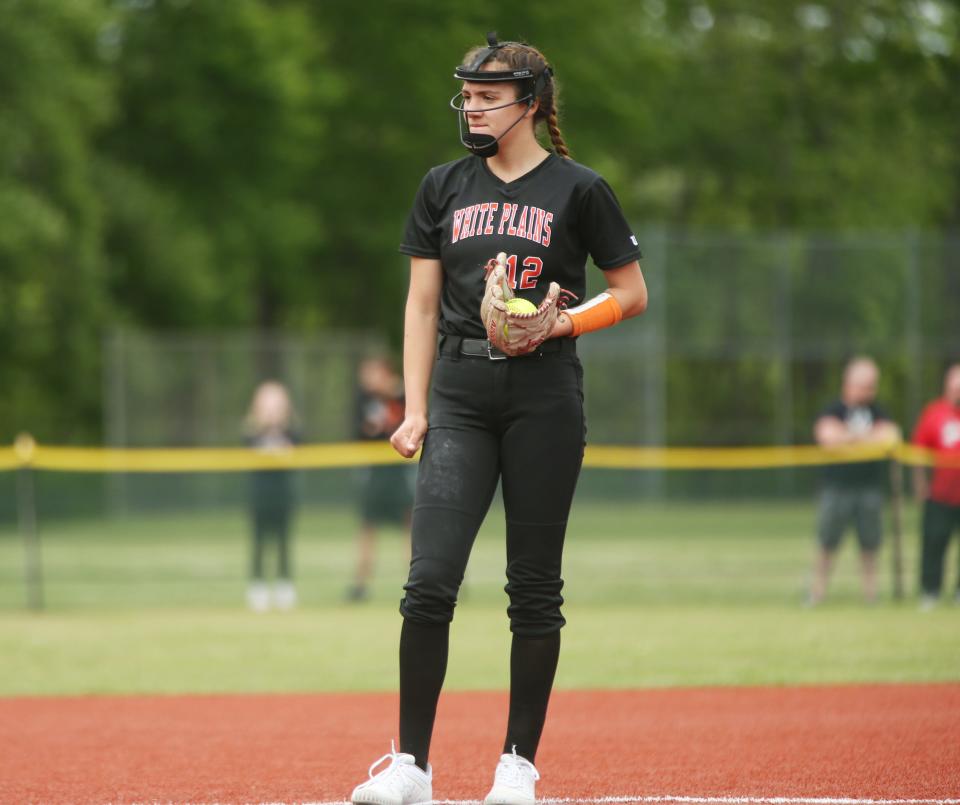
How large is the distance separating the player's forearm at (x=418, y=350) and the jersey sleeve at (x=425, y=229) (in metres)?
0.18

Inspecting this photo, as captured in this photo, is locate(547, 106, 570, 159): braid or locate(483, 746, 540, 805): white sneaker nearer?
locate(483, 746, 540, 805): white sneaker

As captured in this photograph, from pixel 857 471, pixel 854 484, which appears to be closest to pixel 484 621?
pixel 854 484

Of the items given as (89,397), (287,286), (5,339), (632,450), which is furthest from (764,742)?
(287,286)

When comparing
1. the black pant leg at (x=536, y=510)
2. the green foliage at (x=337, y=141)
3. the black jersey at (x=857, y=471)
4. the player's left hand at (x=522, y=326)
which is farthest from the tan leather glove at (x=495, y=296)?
the green foliage at (x=337, y=141)

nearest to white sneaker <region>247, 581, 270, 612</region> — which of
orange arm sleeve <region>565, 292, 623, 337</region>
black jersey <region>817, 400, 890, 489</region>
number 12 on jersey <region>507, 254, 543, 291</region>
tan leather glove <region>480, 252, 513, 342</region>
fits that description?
black jersey <region>817, 400, 890, 489</region>

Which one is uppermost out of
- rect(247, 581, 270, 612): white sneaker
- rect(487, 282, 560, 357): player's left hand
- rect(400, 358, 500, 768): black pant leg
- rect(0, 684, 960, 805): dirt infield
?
rect(487, 282, 560, 357): player's left hand

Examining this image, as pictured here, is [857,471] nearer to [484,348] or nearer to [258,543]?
[258,543]

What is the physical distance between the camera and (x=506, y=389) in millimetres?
5207

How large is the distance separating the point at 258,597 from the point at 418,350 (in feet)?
30.0

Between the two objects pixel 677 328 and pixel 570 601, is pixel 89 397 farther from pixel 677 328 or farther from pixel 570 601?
pixel 570 601

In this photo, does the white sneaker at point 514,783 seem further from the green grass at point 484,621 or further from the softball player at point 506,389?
the green grass at point 484,621

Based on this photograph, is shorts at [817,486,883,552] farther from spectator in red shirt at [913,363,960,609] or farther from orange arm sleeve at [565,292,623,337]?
orange arm sleeve at [565,292,623,337]

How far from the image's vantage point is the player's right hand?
5.33 meters

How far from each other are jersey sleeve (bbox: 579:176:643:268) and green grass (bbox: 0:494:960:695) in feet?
13.9
